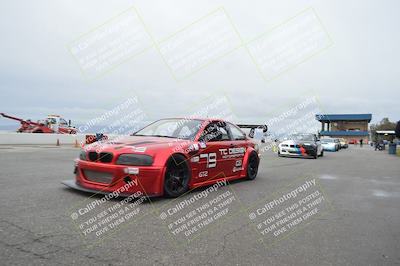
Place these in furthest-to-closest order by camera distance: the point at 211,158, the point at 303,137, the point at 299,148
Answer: the point at 303,137
the point at 299,148
the point at 211,158

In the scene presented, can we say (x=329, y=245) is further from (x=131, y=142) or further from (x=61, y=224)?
(x=131, y=142)

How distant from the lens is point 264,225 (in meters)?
4.19

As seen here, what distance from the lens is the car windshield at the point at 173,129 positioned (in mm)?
6395

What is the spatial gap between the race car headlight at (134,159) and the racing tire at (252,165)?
332 cm

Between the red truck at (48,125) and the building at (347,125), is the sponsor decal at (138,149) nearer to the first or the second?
the red truck at (48,125)

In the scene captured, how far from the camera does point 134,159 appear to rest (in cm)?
508

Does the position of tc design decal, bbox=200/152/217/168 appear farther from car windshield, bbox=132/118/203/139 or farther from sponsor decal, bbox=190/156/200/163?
car windshield, bbox=132/118/203/139

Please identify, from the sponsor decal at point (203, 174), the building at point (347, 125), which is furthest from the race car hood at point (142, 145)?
the building at point (347, 125)

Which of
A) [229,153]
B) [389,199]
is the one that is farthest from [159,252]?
[389,199]

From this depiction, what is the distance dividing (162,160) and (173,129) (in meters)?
1.47

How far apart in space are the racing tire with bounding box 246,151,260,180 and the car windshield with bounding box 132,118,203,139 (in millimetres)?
1874

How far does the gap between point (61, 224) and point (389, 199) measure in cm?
549

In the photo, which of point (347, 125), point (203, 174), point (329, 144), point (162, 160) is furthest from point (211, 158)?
point (347, 125)

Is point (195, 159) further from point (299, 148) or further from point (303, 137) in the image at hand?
point (303, 137)
